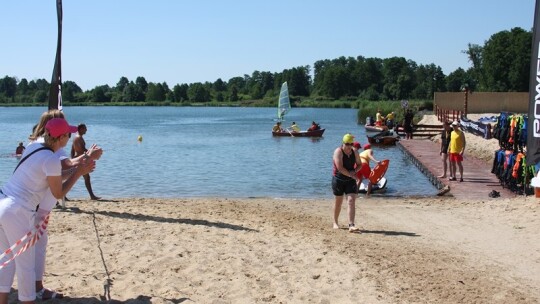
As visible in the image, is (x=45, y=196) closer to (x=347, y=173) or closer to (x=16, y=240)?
(x=16, y=240)

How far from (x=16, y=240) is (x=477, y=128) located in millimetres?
24816

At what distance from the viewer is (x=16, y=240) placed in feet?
13.5

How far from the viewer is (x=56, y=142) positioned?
4.29 m

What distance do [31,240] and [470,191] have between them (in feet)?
35.6

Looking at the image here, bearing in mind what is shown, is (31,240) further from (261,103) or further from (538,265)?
(261,103)

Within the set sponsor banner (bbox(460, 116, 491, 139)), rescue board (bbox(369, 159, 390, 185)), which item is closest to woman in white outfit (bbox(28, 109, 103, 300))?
rescue board (bbox(369, 159, 390, 185))

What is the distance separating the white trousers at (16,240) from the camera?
13.4 feet

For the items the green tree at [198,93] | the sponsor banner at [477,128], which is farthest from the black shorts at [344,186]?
the green tree at [198,93]

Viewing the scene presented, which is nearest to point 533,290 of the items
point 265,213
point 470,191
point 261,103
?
point 265,213

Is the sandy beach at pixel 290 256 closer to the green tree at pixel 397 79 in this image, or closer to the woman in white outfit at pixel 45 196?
the woman in white outfit at pixel 45 196

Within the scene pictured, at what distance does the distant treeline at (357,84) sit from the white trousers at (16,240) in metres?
80.6

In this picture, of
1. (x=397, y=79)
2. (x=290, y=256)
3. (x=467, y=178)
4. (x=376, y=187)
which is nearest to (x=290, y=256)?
(x=290, y=256)

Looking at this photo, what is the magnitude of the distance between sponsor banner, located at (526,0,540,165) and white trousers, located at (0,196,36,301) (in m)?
8.45

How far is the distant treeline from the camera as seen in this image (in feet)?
264
